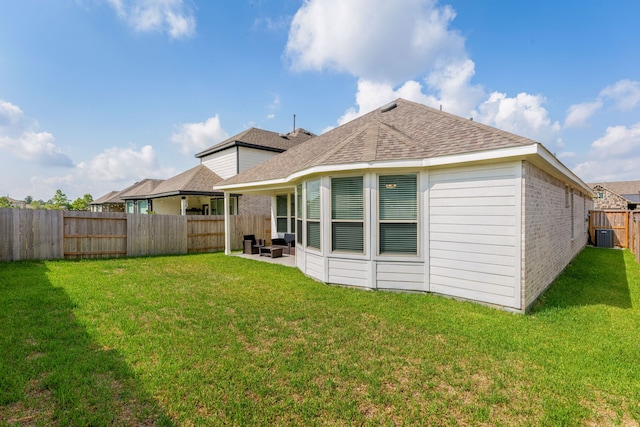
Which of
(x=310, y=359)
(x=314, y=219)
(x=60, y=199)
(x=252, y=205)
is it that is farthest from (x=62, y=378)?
(x=60, y=199)

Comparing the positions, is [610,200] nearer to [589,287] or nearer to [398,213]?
[589,287]

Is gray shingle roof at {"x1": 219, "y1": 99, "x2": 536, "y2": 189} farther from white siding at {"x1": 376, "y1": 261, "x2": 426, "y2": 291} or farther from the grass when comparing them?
the grass

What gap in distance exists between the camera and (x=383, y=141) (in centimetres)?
676

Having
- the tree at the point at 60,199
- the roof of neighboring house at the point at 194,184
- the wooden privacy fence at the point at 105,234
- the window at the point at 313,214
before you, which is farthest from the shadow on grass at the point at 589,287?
the tree at the point at 60,199

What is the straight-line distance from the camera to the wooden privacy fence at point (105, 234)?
9.38 meters

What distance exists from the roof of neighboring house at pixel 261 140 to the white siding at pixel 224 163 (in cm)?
35

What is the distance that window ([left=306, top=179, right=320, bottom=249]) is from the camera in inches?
283

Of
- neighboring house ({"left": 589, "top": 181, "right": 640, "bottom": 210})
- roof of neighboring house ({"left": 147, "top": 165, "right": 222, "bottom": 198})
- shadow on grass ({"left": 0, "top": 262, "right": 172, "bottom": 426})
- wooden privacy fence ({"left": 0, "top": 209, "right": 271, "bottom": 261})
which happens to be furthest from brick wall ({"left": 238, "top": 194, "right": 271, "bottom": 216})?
neighboring house ({"left": 589, "top": 181, "right": 640, "bottom": 210})

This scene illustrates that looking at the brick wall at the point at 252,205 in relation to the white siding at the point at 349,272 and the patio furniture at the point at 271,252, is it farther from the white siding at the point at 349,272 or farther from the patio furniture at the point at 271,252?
the white siding at the point at 349,272

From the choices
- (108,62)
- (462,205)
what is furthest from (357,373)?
(108,62)

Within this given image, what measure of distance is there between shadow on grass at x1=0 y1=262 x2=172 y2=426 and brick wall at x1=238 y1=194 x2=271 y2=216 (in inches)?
512

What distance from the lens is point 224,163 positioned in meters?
19.0

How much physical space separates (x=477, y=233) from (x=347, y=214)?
2.75 metres

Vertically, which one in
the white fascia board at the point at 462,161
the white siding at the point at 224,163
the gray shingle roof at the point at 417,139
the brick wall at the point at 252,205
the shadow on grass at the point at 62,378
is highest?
the white siding at the point at 224,163
